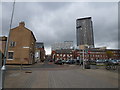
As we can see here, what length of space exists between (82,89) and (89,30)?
61005mm

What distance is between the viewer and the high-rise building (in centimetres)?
6075

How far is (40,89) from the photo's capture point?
22.3 ft

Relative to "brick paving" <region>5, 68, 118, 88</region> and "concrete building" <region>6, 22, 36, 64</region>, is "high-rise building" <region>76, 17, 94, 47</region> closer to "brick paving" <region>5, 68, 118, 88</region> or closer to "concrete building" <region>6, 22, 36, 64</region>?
"concrete building" <region>6, 22, 36, 64</region>

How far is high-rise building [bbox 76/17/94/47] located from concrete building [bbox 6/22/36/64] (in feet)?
117

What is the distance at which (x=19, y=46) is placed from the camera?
2947 centimetres

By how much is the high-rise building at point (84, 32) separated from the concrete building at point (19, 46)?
3562 cm

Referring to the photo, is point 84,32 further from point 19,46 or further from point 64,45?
point 64,45

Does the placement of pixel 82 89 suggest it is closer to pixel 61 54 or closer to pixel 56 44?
pixel 61 54

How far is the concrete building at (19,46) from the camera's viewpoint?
28516 millimetres

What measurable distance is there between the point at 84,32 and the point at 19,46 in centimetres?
4490

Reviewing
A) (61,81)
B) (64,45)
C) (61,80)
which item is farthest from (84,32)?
(64,45)

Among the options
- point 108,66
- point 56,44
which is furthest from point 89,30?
point 56,44

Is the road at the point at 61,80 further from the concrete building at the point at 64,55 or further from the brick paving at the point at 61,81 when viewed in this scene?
the concrete building at the point at 64,55

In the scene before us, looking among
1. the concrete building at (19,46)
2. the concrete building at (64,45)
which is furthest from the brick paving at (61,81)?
the concrete building at (64,45)
